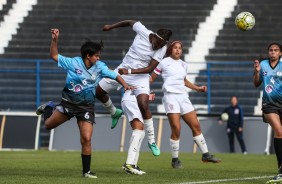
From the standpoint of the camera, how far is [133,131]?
14828 mm

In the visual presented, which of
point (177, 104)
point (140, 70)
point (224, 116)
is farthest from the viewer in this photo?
point (224, 116)

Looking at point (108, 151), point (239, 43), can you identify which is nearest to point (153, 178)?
point (108, 151)

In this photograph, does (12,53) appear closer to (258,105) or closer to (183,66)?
(258,105)

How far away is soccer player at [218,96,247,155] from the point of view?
26.0m

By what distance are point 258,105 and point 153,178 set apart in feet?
50.8

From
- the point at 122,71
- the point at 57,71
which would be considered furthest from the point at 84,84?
the point at 57,71

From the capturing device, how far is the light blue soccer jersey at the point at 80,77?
1368 cm

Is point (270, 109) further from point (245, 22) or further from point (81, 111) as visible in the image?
point (81, 111)

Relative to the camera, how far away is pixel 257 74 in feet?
44.2

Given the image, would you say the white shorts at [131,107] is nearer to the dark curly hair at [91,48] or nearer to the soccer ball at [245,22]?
the dark curly hair at [91,48]

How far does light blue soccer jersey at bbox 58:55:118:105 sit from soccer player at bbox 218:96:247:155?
12585 millimetres

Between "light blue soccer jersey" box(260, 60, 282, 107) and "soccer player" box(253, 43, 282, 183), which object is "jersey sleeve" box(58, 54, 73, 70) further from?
"light blue soccer jersey" box(260, 60, 282, 107)

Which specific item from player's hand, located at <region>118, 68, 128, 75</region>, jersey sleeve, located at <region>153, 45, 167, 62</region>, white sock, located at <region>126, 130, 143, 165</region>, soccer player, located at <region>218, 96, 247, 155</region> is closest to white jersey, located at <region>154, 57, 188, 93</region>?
jersey sleeve, located at <region>153, 45, 167, 62</region>

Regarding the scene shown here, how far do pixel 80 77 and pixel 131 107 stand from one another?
4.85 feet
